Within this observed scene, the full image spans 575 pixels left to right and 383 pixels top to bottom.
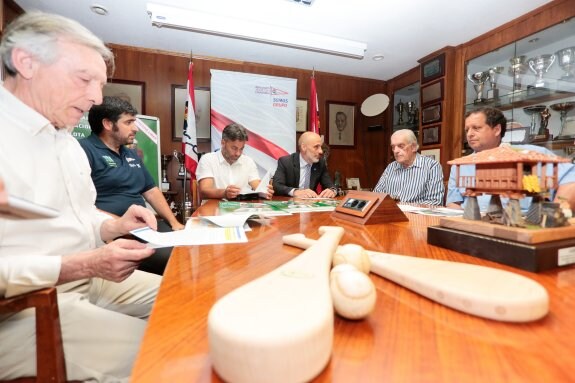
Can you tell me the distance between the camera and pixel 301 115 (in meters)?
5.04

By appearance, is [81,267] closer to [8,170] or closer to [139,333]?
[139,333]

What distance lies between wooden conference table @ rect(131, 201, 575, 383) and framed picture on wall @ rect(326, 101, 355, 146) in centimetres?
490

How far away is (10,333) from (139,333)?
0.89 ft

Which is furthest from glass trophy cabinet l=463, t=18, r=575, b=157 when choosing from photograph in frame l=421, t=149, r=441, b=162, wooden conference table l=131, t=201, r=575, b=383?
wooden conference table l=131, t=201, r=575, b=383

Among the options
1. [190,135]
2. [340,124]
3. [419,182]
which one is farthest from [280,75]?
[419,182]

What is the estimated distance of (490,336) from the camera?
36 cm

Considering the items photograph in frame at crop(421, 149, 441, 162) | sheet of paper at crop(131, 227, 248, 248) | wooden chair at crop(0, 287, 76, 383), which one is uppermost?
photograph in frame at crop(421, 149, 441, 162)

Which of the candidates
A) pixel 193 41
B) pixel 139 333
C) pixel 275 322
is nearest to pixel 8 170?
pixel 139 333

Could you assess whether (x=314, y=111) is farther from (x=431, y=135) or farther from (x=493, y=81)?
(x=493, y=81)

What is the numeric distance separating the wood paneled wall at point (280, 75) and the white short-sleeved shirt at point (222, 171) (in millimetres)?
1423

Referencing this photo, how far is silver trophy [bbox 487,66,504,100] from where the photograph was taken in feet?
11.9

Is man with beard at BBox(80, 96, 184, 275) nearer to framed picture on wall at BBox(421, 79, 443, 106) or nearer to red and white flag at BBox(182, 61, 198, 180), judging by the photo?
red and white flag at BBox(182, 61, 198, 180)

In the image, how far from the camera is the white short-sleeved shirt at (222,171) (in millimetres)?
3256

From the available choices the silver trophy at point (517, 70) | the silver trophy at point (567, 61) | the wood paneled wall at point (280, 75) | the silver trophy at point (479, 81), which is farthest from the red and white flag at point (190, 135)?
the silver trophy at point (567, 61)
